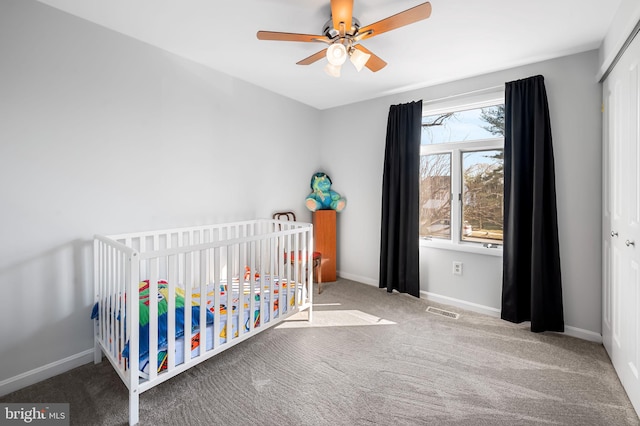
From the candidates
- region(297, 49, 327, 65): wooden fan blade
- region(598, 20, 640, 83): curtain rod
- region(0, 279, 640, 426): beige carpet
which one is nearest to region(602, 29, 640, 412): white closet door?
region(598, 20, 640, 83): curtain rod

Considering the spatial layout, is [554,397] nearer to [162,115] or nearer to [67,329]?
[67,329]

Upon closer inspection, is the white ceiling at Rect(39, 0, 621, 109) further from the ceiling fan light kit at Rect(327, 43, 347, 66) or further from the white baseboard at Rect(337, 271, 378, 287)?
the white baseboard at Rect(337, 271, 378, 287)

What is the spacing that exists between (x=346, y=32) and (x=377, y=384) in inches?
83.9

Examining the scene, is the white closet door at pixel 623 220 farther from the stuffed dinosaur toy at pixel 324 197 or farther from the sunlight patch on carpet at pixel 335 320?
the stuffed dinosaur toy at pixel 324 197

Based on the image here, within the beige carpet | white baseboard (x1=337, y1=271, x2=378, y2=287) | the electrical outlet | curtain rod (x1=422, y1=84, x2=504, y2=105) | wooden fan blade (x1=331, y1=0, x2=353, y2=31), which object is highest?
curtain rod (x1=422, y1=84, x2=504, y2=105)

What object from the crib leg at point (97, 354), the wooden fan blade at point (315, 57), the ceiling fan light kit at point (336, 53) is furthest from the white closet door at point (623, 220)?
the crib leg at point (97, 354)

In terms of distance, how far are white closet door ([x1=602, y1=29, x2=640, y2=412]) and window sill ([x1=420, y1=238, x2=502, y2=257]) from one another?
740 mm

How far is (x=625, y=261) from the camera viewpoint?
1694 millimetres

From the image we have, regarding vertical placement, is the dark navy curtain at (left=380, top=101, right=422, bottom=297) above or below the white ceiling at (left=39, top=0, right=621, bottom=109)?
below

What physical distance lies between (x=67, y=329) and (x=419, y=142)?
327 cm

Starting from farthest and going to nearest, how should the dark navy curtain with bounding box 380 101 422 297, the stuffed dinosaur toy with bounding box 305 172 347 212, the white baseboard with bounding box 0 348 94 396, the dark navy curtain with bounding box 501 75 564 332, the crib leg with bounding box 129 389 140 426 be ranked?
the stuffed dinosaur toy with bounding box 305 172 347 212, the dark navy curtain with bounding box 380 101 422 297, the dark navy curtain with bounding box 501 75 564 332, the white baseboard with bounding box 0 348 94 396, the crib leg with bounding box 129 389 140 426

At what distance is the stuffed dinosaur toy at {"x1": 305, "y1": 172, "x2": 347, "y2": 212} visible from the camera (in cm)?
366

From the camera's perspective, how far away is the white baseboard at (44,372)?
165 cm

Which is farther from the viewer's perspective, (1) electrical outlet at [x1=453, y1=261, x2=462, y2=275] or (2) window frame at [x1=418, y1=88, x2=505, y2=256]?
(1) electrical outlet at [x1=453, y1=261, x2=462, y2=275]
